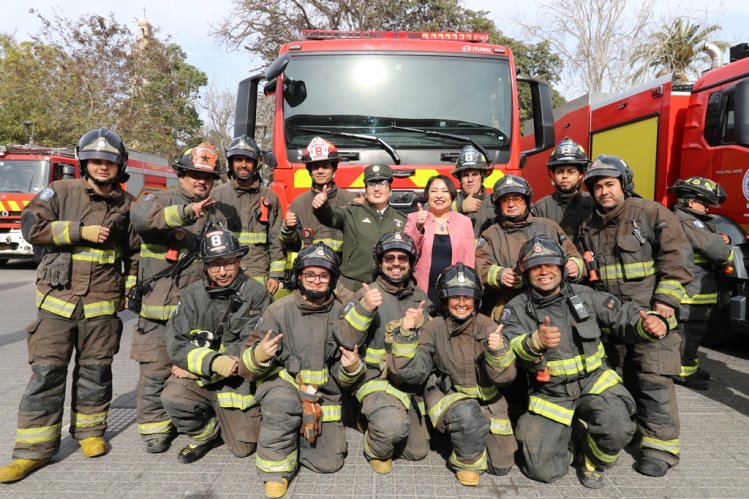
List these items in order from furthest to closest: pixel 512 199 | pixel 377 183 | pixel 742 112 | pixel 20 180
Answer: pixel 20 180 < pixel 742 112 < pixel 377 183 < pixel 512 199

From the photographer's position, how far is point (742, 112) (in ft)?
16.0

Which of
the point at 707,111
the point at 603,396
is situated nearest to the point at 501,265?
the point at 603,396

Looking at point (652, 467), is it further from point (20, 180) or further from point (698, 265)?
Answer: point (20, 180)

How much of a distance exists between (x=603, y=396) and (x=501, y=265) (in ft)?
3.30

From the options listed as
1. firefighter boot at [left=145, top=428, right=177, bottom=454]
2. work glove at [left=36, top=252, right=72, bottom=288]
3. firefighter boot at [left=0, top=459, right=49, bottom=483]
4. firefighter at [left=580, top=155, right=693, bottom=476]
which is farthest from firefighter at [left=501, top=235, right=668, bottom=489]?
firefighter boot at [left=0, top=459, right=49, bottom=483]

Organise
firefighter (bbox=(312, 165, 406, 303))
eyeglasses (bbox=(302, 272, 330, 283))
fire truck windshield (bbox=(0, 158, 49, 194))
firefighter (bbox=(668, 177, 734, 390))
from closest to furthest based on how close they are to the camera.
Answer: eyeglasses (bbox=(302, 272, 330, 283))
firefighter (bbox=(312, 165, 406, 303))
firefighter (bbox=(668, 177, 734, 390))
fire truck windshield (bbox=(0, 158, 49, 194))

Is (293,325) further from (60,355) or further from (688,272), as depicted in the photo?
(688,272)

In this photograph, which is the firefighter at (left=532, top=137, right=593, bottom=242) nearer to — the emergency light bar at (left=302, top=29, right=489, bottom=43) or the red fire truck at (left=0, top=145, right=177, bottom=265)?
the emergency light bar at (left=302, top=29, right=489, bottom=43)

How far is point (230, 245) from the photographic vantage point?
314 centimetres

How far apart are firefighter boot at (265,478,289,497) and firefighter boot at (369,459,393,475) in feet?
1.78

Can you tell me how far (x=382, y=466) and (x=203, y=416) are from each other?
1.15m

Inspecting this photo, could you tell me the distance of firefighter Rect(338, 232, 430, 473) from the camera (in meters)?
2.89

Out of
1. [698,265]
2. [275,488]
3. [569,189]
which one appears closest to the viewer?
[275,488]

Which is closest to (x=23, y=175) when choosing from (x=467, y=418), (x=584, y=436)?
(x=467, y=418)
